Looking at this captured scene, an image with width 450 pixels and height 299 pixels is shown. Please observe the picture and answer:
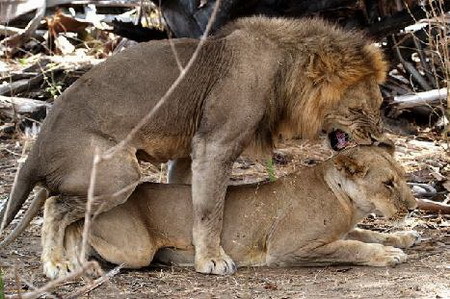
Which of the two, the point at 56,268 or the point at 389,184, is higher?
the point at 389,184

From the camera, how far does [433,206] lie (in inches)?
283

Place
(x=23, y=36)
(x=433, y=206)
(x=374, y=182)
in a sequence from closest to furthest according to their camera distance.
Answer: (x=374, y=182), (x=433, y=206), (x=23, y=36)

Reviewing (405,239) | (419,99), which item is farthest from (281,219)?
(419,99)

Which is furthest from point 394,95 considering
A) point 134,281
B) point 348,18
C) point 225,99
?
point 134,281

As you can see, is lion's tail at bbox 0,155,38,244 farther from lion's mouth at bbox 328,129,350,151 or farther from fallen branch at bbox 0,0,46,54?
fallen branch at bbox 0,0,46,54

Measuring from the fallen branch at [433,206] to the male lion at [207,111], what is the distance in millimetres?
1088

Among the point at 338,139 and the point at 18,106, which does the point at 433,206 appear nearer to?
the point at 338,139

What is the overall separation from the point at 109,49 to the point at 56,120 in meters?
4.95

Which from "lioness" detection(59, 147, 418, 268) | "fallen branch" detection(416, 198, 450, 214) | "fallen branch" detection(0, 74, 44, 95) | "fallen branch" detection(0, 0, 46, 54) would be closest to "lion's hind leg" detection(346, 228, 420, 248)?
"lioness" detection(59, 147, 418, 268)

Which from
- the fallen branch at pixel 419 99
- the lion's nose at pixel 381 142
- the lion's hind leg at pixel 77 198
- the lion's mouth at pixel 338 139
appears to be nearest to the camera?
the lion's hind leg at pixel 77 198

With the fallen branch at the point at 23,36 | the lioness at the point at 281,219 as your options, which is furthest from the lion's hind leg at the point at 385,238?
the fallen branch at the point at 23,36

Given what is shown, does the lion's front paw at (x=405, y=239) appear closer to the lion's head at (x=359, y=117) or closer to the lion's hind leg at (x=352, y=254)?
the lion's hind leg at (x=352, y=254)

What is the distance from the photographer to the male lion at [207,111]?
598cm

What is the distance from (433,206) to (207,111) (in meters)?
1.98
